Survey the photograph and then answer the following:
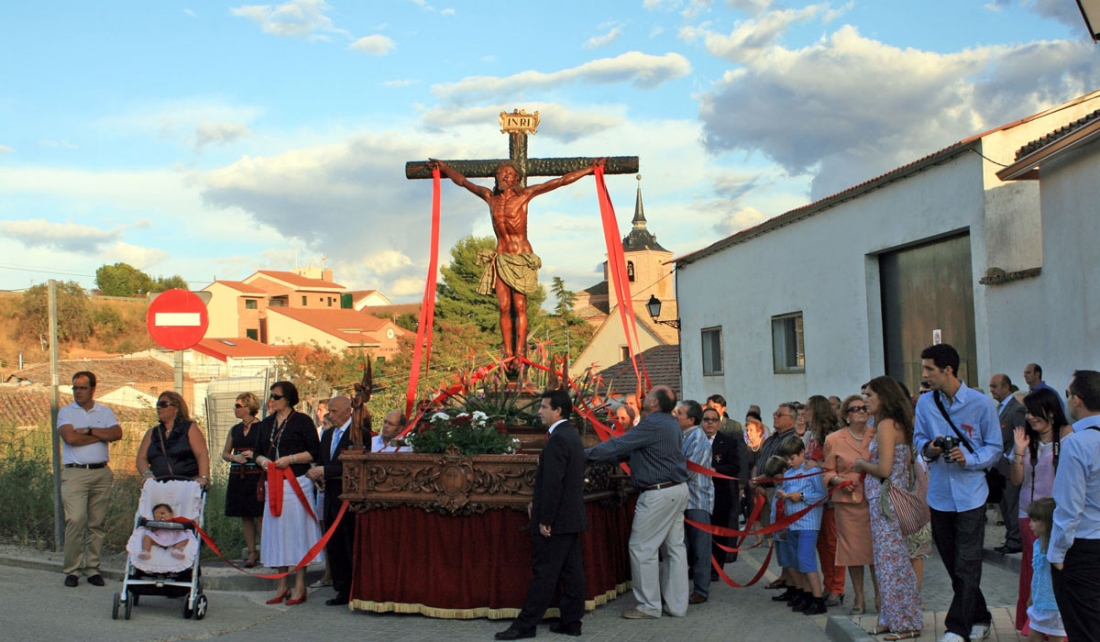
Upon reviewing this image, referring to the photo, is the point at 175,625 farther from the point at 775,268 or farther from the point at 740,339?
the point at 740,339

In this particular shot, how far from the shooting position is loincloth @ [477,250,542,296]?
10.3 meters

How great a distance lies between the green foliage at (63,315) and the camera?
1914 inches

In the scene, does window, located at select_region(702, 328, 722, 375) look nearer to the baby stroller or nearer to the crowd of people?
the crowd of people

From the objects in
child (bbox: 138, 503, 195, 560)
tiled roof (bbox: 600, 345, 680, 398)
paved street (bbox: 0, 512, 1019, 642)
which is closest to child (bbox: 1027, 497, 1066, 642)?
paved street (bbox: 0, 512, 1019, 642)

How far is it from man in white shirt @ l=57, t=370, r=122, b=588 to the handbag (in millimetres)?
7127

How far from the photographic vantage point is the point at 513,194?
10383 millimetres

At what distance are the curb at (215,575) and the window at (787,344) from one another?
40.6ft

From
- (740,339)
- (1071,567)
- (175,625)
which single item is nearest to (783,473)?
(1071,567)

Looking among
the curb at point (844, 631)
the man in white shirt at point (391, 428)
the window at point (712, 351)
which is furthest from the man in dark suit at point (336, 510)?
the window at point (712, 351)

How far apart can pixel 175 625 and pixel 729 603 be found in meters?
4.74

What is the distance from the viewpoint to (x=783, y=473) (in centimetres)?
923

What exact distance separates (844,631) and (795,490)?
1615 mm

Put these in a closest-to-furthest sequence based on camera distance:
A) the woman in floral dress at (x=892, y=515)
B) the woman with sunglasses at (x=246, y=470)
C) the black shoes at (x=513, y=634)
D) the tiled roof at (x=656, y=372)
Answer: the woman in floral dress at (x=892, y=515), the black shoes at (x=513, y=634), the woman with sunglasses at (x=246, y=470), the tiled roof at (x=656, y=372)

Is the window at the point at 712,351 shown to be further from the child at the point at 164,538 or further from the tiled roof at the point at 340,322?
the tiled roof at the point at 340,322
